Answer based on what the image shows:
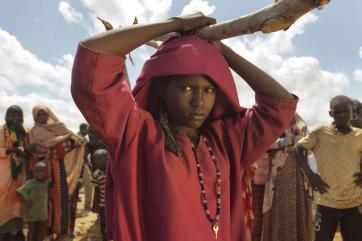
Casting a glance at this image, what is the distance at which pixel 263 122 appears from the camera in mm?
2059

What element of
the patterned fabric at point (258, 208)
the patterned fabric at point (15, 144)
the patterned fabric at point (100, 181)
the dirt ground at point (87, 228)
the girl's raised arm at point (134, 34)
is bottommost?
the dirt ground at point (87, 228)

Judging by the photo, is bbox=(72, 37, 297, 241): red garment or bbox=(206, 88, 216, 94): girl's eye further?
bbox=(206, 88, 216, 94): girl's eye

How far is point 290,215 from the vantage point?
6.19m

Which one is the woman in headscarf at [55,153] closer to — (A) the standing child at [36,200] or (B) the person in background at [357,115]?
(A) the standing child at [36,200]

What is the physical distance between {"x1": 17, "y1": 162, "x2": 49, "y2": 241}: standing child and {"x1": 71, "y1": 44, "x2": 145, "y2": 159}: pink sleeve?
19.0 ft

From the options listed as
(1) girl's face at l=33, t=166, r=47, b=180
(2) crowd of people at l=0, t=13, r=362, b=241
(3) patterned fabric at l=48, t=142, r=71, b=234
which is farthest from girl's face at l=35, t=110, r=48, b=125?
(2) crowd of people at l=0, t=13, r=362, b=241

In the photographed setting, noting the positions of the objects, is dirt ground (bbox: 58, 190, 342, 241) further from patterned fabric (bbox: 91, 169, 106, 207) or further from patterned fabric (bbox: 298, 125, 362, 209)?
patterned fabric (bbox: 298, 125, 362, 209)

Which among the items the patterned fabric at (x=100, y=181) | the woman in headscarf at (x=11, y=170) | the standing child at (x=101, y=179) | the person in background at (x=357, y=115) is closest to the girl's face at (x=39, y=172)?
the woman in headscarf at (x=11, y=170)

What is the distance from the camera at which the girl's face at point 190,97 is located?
1.83m

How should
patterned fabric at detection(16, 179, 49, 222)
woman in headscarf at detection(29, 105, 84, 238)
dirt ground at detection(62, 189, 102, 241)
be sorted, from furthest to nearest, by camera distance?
dirt ground at detection(62, 189, 102, 241), woman in headscarf at detection(29, 105, 84, 238), patterned fabric at detection(16, 179, 49, 222)

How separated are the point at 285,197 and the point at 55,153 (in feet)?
13.8

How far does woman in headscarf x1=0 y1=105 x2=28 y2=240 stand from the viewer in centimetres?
705

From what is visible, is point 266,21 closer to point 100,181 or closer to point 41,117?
point 100,181

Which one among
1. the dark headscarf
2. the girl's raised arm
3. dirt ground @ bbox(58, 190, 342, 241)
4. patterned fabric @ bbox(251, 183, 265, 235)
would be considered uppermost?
the girl's raised arm
